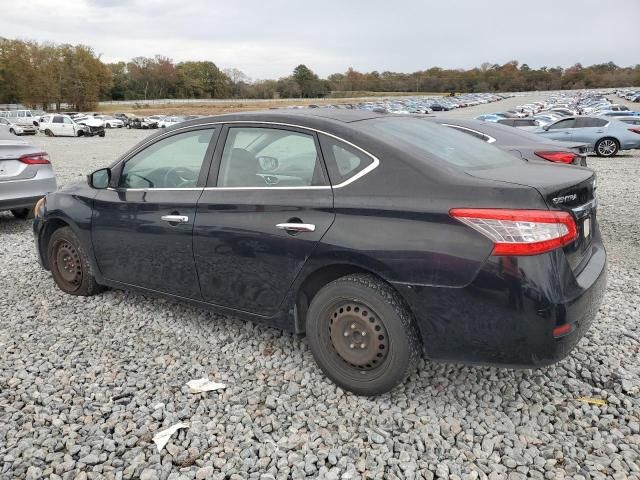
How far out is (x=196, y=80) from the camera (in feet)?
417

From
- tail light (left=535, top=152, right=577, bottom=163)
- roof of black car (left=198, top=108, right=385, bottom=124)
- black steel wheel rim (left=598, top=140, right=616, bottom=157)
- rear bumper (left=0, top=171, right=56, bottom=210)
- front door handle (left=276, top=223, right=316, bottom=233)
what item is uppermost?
roof of black car (left=198, top=108, right=385, bottom=124)

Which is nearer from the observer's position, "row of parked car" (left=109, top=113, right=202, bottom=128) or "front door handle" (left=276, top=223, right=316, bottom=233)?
"front door handle" (left=276, top=223, right=316, bottom=233)

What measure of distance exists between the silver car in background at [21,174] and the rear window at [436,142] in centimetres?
567

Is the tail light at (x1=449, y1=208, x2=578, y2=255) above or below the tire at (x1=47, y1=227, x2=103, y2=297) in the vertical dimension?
above

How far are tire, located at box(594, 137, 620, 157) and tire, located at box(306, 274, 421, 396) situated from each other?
59.7 feet

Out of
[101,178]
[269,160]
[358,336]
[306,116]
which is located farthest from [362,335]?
[101,178]

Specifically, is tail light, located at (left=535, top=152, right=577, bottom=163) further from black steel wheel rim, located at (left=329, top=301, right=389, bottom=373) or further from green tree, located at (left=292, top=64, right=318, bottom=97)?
green tree, located at (left=292, top=64, right=318, bottom=97)

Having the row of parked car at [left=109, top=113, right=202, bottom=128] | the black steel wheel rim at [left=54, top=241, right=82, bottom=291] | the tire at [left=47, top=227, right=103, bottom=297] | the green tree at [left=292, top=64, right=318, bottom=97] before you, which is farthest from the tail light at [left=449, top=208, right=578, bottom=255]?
the green tree at [left=292, top=64, right=318, bottom=97]

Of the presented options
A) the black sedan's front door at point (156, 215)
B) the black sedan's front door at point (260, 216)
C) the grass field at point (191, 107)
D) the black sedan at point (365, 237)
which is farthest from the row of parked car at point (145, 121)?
the black sedan's front door at point (260, 216)

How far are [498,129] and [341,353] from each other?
19.5 ft

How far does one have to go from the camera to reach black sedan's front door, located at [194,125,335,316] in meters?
Result: 2.95

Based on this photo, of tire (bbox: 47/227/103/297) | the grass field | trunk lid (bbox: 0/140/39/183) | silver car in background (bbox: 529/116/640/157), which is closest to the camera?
tire (bbox: 47/227/103/297)

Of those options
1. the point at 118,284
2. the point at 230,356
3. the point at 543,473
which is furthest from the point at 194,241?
the point at 543,473

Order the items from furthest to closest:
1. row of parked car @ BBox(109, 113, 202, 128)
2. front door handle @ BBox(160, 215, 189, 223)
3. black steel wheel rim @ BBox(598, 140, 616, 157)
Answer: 1. row of parked car @ BBox(109, 113, 202, 128)
2. black steel wheel rim @ BBox(598, 140, 616, 157)
3. front door handle @ BBox(160, 215, 189, 223)
